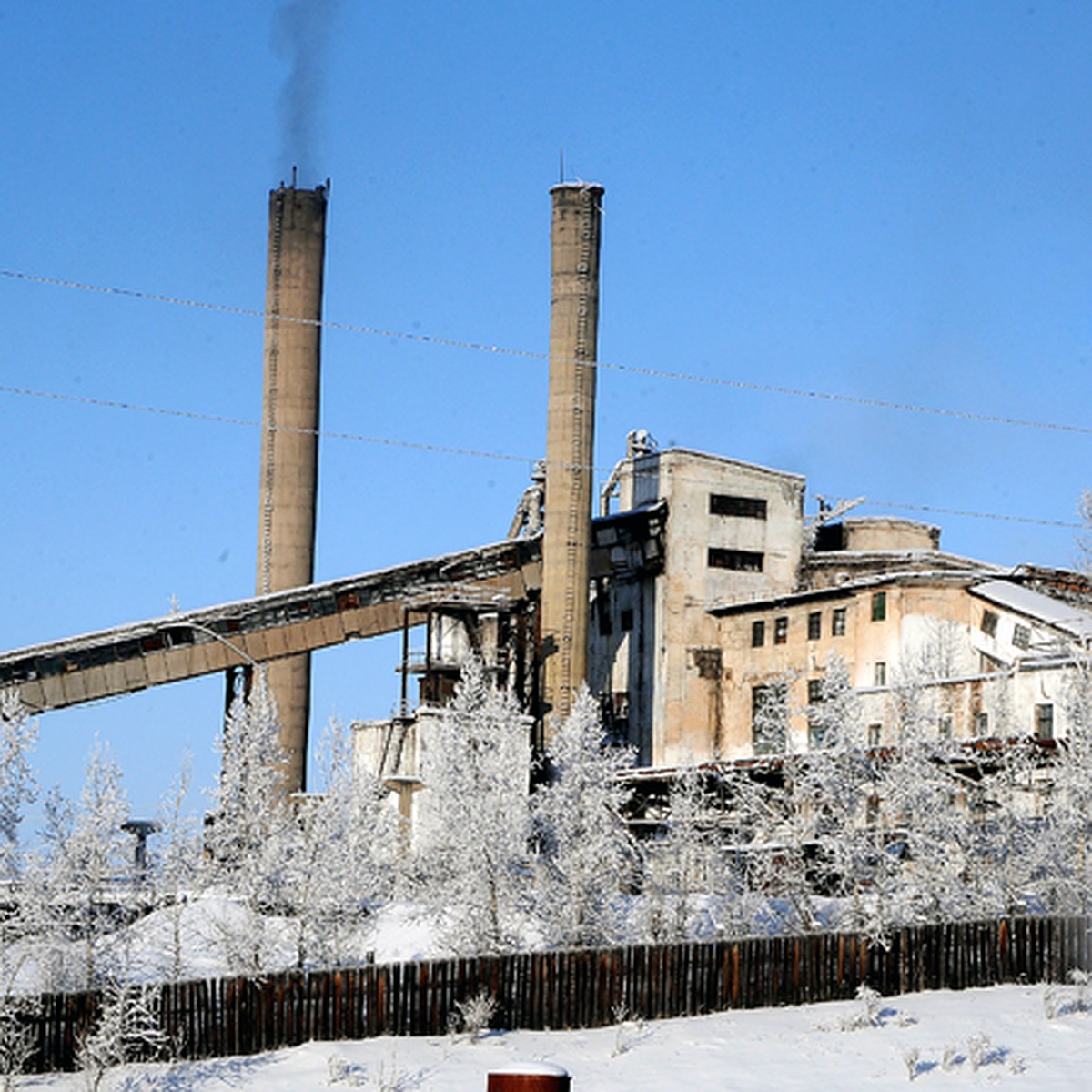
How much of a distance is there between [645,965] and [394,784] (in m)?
27.1

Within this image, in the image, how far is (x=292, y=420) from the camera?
59250 mm

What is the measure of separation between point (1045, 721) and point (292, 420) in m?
27.9

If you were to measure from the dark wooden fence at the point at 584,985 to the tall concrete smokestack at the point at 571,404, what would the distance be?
1010 inches

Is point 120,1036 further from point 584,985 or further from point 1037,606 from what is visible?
point 1037,606

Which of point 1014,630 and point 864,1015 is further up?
point 1014,630

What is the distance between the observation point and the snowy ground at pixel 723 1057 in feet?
72.6

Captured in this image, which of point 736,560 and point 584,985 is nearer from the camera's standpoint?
point 584,985

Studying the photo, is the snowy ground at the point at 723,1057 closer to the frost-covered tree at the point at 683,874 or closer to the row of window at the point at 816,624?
the frost-covered tree at the point at 683,874

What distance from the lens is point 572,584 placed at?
54781 millimetres

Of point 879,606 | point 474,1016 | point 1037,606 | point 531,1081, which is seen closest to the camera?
point 531,1081

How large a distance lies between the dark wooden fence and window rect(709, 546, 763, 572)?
30.8m

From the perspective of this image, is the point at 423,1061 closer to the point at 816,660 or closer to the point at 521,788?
the point at 521,788

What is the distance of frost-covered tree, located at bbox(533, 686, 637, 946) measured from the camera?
32.6m

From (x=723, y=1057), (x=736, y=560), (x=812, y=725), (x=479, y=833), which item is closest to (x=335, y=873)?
(x=479, y=833)
